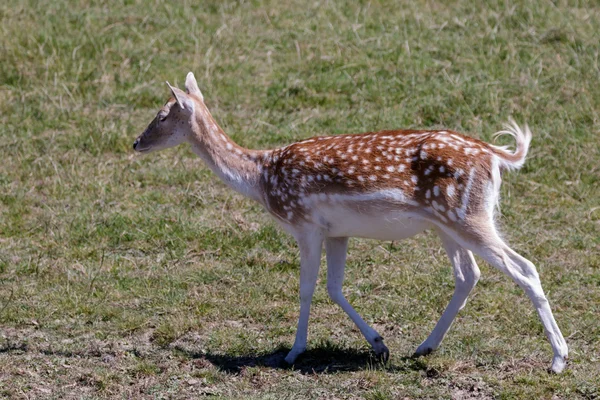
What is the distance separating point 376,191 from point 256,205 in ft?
10.5

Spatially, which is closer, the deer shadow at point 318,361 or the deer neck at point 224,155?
the deer shadow at point 318,361

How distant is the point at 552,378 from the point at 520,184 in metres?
3.73

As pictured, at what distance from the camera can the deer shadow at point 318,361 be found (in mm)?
7340

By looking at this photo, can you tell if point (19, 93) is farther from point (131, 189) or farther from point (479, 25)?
point (479, 25)

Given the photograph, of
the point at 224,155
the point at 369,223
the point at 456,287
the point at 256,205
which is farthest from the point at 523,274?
the point at 256,205

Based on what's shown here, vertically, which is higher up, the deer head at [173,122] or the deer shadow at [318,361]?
the deer head at [173,122]

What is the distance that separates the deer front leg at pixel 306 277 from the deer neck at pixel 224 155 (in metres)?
0.56

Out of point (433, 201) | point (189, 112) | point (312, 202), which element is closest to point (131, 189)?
point (189, 112)

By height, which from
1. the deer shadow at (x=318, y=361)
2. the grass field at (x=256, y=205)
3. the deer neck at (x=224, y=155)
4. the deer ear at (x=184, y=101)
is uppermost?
the deer ear at (x=184, y=101)

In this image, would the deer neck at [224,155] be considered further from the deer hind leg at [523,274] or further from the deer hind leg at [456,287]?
the deer hind leg at [523,274]

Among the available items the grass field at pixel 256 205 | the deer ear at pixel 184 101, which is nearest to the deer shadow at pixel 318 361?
the grass field at pixel 256 205

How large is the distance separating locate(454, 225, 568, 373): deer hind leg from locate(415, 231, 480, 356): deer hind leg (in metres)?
0.59

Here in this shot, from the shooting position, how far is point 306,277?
25.0ft

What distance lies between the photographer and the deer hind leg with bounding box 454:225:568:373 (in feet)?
22.8
